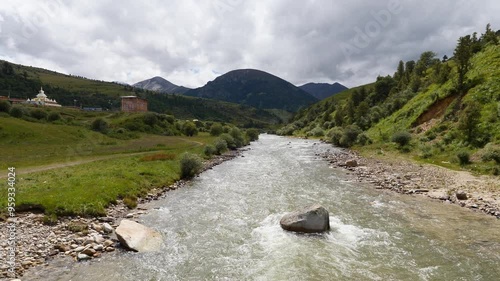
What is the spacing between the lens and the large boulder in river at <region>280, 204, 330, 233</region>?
2134 centimetres

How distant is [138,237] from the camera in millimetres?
19578

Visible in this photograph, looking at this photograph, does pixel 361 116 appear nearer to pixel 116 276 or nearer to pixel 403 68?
pixel 403 68

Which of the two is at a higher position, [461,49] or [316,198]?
[461,49]

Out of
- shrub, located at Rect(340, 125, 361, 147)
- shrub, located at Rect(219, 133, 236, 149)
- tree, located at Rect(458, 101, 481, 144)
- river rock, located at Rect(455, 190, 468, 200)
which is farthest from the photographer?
shrub, located at Rect(219, 133, 236, 149)

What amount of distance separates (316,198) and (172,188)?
1741 cm

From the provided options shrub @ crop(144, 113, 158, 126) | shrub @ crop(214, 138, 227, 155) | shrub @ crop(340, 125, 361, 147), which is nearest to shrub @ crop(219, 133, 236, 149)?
shrub @ crop(214, 138, 227, 155)

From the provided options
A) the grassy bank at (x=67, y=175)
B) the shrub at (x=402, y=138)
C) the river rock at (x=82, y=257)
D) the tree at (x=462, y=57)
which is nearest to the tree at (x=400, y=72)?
the tree at (x=462, y=57)

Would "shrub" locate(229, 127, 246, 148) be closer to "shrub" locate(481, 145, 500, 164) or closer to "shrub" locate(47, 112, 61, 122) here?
"shrub" locate(47, 112, 61, 122)

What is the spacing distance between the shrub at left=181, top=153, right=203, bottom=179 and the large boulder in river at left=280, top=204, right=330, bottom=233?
965 inches

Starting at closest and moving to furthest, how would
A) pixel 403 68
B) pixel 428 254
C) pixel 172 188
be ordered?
pixel 428 254, pixel 172 188, pixel 403 68

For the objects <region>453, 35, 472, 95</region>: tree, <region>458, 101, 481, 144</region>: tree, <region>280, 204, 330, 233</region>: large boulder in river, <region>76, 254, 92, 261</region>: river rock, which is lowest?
<region>76, 254, 92, 261</region>: river rock

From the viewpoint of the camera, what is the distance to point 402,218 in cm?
2420

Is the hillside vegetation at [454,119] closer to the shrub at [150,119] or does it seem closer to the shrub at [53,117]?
the shrub at [150,119]

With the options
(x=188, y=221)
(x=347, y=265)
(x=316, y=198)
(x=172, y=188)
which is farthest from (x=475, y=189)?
(x=172, y=188)
